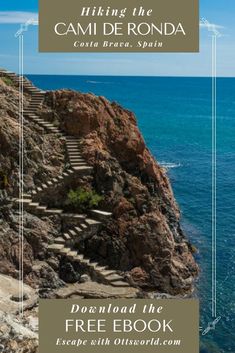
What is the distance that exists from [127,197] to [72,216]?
390 centimetres

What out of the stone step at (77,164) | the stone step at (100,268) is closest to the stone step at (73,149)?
the stone step at (77,164)

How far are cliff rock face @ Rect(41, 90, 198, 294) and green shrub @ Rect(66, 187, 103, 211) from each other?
2.53 feet

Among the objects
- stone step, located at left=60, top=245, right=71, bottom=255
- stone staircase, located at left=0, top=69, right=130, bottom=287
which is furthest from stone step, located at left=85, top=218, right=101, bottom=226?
stone step, located at left=60, top=245, right=71, bottom=255

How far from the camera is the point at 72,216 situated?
3678 cm

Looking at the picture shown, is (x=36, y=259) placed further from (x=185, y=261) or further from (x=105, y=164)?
(x=185, y=261)

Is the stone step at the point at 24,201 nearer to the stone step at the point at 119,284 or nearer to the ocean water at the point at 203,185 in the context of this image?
the stone step at the point at 119,284

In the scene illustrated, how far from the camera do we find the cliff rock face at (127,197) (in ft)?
122

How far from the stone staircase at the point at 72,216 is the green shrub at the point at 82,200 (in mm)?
490

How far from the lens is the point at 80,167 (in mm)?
38156

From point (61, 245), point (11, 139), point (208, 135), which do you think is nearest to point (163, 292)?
point (61, 245)

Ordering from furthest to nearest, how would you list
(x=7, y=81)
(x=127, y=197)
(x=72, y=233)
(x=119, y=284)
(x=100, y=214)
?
(x=7, y=81), (x=127, y=197), (x=100, y=214), (x=72, y=233), (x=119, y=284)

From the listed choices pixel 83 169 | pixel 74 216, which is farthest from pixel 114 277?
pixel 83 169

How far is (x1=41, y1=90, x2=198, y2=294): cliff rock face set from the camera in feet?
122

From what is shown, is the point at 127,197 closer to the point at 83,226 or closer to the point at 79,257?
the point at 83,226
